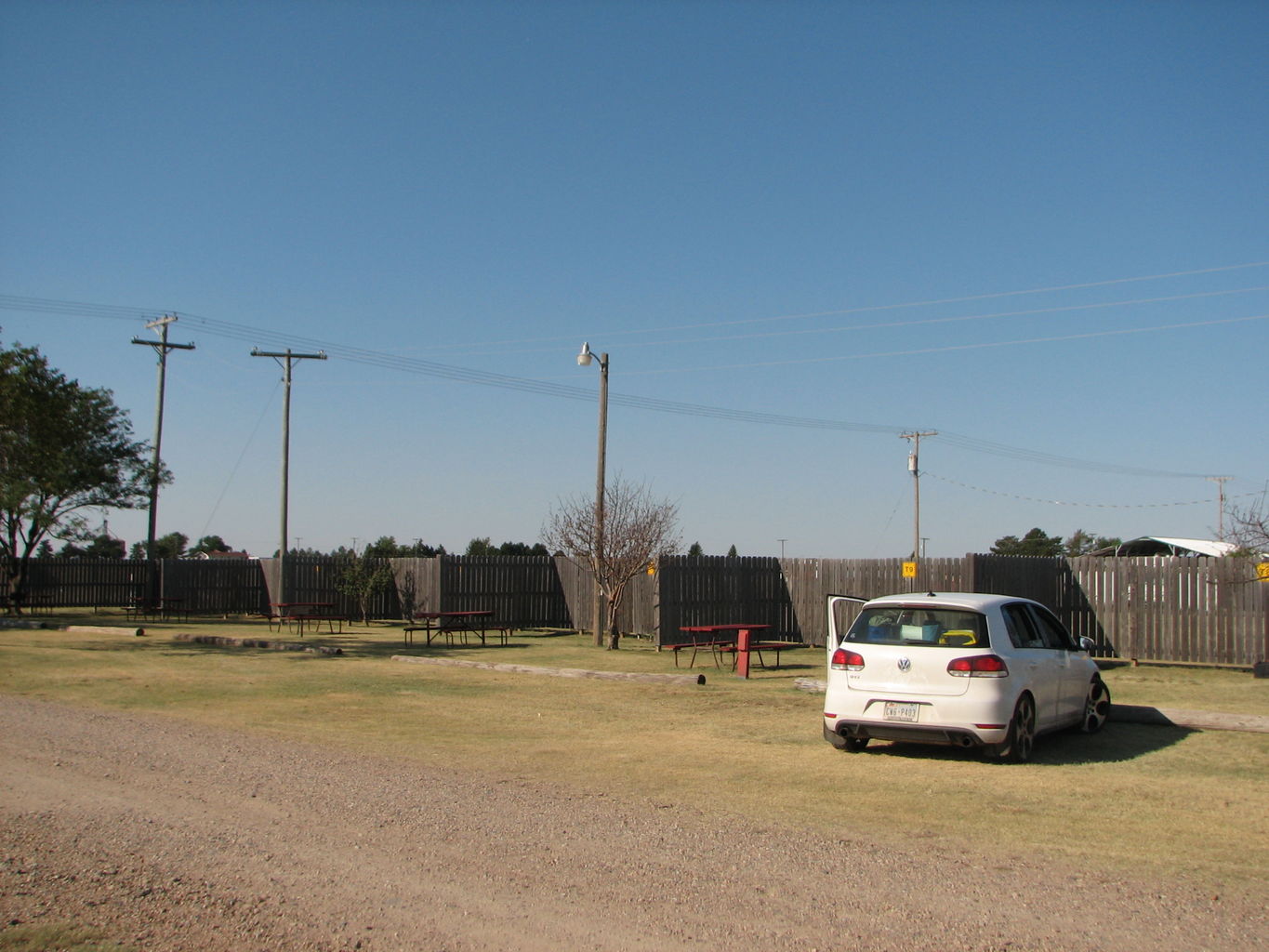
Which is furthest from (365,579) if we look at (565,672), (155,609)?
(565,672)

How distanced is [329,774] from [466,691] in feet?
22.1

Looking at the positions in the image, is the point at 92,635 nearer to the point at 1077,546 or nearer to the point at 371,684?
the point at 371,684

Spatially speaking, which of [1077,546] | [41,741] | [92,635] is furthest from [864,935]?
[1077,546]

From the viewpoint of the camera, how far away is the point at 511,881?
19.3ft

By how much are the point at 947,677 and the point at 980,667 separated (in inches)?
11.6

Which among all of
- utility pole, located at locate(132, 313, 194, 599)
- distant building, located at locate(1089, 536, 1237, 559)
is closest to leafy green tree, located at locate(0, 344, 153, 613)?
utility pole, located at locate(132, 313, 194, 599)

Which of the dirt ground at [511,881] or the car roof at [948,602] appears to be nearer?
the dirt ground at [511,881]

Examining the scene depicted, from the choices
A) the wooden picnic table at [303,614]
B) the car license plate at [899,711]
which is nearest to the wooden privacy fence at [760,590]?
the wooden picnic table at [303,614]

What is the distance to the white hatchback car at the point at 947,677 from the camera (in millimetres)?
9734

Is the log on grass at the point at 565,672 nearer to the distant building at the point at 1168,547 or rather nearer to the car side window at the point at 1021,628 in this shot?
the car side window at the point at 1021,628

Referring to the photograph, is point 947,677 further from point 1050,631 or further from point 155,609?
point 155,609

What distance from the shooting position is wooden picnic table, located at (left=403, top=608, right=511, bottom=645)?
24547mm

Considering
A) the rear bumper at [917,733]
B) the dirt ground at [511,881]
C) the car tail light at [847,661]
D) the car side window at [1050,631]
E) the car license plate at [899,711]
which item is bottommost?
the dirt ground at [511,881]

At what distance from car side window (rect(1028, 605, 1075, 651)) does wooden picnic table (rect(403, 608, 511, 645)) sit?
14.3 meters
